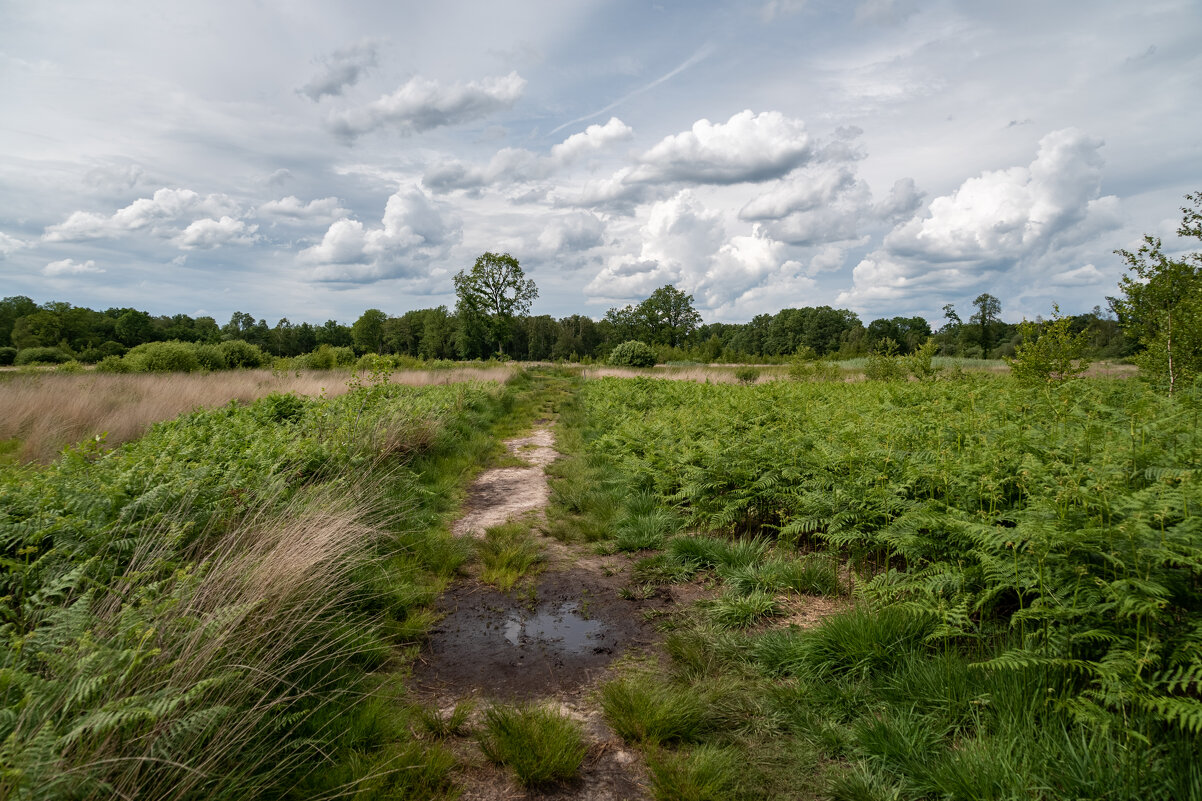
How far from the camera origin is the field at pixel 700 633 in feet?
7.78

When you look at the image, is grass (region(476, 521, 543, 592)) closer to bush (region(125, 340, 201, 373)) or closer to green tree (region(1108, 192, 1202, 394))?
green tree (region(1108, 192, 1202, 394))

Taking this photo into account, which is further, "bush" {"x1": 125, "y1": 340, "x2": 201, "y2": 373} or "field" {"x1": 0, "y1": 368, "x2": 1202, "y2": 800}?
"bush" {"x1": 125, "y1": 340, "x2": 201, "y2": 373}

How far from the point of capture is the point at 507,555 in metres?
6.27

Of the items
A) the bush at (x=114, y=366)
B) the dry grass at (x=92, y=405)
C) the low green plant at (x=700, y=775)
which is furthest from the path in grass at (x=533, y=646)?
the bush at (x=114, y=366)

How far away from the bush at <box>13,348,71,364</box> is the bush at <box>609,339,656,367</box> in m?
34.8

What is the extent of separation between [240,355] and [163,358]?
18.3 feet

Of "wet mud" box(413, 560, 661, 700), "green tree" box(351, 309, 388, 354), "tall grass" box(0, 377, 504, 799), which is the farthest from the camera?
"green tree" box(351, 309, 388, 354)

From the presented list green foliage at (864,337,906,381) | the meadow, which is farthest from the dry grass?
green foliage at (864,337,906,381)

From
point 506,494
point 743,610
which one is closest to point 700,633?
point 743,610

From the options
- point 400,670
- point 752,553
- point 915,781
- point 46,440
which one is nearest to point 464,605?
point 400,670

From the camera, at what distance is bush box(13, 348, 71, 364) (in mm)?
28172

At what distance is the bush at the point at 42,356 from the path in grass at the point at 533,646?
3439 cm

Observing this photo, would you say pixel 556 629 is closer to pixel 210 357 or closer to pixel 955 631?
pixel 955 631

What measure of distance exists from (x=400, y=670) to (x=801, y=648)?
2993 mm
